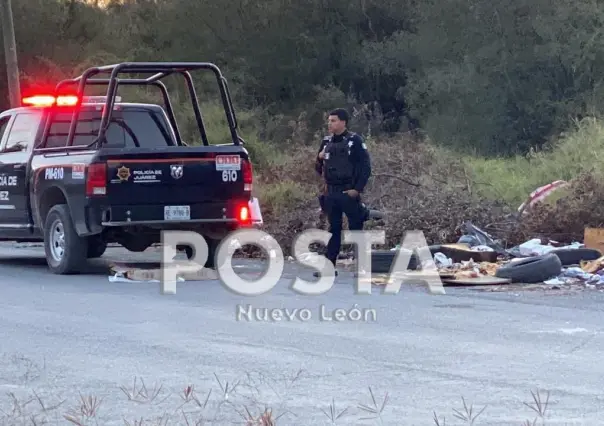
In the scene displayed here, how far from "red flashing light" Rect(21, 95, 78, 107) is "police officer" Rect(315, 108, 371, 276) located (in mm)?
3345

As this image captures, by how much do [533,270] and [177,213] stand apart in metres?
3.95

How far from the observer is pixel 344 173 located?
1278 cm

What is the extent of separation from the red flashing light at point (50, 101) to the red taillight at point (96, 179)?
5.09 feet

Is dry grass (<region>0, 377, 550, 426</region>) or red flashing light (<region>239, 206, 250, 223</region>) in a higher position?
red flashing light (<region>239, 206, 250, 223</region>)

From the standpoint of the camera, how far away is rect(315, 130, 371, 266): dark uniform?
12.8m

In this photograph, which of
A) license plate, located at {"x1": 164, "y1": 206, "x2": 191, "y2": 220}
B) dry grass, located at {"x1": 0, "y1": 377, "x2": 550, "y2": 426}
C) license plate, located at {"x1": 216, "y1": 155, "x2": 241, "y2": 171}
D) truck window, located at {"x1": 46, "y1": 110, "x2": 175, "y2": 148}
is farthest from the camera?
truck window, located at {"x1": 46, "y1": 110, "x2": 175, "y2": 148}

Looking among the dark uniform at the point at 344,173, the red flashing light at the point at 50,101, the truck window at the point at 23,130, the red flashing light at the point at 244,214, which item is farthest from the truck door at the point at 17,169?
the dark uniform at the point at 344,173

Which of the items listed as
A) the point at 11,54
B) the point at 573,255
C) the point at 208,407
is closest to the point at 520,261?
the point at 573,255

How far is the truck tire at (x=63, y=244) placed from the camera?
13648mm

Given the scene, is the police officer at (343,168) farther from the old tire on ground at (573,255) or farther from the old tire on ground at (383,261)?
the old tire on ground at (573,255)

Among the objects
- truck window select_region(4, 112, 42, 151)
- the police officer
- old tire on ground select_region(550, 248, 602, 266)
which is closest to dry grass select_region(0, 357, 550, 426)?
the police officer

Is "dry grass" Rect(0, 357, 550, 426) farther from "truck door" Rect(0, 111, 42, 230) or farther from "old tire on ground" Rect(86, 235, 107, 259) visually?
"truck door" Rect(0, 111, 42, 230)

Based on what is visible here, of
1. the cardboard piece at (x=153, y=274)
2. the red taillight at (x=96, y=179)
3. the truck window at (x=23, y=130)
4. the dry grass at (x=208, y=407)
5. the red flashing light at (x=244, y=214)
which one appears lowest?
the dry grass at (x=208, y=407)

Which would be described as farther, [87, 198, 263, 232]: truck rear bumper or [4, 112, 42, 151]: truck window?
[4, 112, 42, 151]: truck window
